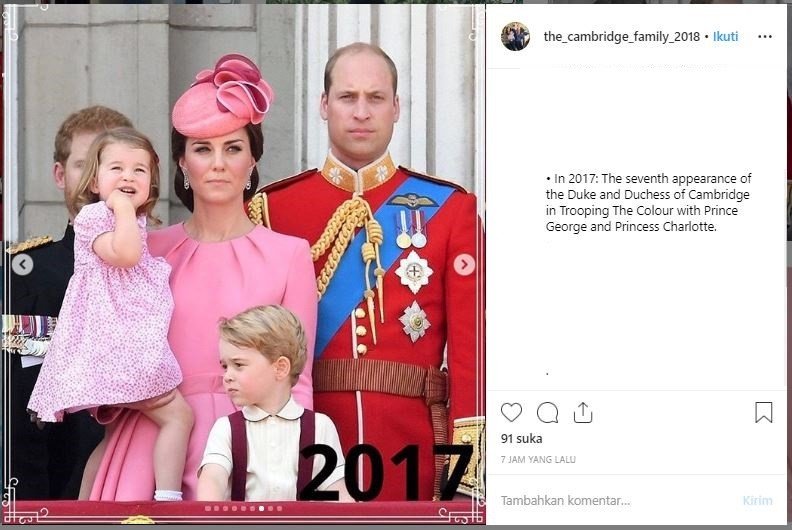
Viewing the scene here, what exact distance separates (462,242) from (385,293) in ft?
1.08

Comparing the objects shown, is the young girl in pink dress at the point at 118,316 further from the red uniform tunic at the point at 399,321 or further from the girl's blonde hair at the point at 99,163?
the red uniform tunic at the point at 399,321

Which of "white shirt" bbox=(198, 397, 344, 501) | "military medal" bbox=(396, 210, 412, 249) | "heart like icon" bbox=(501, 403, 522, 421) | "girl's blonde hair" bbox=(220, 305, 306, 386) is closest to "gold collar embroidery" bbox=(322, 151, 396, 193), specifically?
"military medal" bbox=(396, 210, 412, 249)

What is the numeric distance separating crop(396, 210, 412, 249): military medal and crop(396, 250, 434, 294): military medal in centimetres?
5

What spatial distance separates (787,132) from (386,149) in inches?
57.2

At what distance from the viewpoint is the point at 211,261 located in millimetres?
5238

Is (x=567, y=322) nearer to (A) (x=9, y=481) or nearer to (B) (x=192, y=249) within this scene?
(B) (x=192, y=249)

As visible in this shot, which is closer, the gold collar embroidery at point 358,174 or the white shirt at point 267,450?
the white shirt at point 267,450

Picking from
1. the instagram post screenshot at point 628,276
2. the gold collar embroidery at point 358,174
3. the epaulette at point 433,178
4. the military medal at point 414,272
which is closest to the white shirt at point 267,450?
the military medal at point 414,272

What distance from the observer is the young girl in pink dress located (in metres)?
5.09

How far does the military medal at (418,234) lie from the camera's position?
5.28m

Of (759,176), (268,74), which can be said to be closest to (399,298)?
(268,74)

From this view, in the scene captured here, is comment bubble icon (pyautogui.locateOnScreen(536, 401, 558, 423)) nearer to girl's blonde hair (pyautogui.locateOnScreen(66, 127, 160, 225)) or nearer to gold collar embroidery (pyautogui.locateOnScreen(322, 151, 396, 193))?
gold collar embroidery (pyautogui.locateOnScreen(322, 151, 396, 193))

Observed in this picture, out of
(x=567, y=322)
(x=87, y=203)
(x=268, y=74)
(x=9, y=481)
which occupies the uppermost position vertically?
(x=268, y=74)

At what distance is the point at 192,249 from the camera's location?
17.2ft
